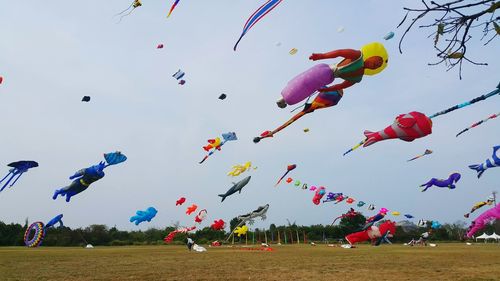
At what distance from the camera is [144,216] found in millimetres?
28500

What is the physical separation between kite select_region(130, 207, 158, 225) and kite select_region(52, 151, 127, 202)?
412 inches

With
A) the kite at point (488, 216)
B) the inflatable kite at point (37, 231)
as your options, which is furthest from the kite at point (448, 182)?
the inflatable kite at point (37, 231)

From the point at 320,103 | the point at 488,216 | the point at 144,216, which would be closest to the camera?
the point at 320,103

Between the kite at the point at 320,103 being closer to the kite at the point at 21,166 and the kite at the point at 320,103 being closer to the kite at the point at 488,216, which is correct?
the kite at the point at 488,216

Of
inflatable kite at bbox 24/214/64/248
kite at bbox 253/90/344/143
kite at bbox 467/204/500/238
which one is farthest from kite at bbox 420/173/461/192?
inflatable kite at bbox 24/214/64/248

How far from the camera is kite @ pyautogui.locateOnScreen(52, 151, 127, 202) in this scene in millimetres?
17453

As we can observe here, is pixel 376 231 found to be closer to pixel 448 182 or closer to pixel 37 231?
pixel 448 182

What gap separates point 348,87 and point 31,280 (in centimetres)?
890

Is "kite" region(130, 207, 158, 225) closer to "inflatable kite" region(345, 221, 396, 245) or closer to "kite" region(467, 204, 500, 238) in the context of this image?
"inflatable kite" region(345, 221, 396, 245)

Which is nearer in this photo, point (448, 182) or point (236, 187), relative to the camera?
point (448, 182)

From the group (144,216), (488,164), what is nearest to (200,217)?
(144,216)

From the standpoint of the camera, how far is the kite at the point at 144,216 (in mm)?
28344

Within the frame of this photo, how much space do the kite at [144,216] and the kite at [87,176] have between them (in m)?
10.5

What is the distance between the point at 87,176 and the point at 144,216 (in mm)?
11578
